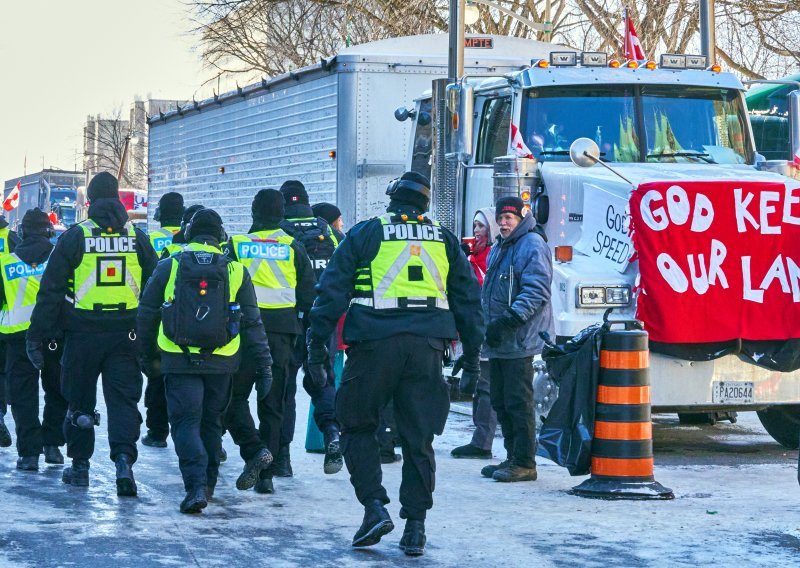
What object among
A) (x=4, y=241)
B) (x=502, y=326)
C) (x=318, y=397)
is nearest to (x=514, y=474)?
(x=502, y=326)

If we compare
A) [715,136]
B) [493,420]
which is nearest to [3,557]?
[493,420]

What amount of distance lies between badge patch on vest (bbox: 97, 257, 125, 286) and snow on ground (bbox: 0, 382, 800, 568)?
1.31m

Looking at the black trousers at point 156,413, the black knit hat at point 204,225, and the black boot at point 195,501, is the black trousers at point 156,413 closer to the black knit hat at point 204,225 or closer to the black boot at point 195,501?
the black knit hat at point 204,225

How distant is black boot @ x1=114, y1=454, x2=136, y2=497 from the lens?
9375 millimetres

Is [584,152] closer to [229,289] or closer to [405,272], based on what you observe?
[229,289]

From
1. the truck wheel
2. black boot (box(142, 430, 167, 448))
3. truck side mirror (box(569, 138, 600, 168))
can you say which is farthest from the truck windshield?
black boot (box(142, 430, 167, 448))

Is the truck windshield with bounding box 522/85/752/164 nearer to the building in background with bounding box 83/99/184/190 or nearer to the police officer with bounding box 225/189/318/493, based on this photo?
the police officer with bounding box 225/189/318/493

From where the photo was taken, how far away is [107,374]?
9664mm

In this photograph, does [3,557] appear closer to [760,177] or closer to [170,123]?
[760,177]

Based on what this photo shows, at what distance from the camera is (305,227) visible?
1130 centimetres

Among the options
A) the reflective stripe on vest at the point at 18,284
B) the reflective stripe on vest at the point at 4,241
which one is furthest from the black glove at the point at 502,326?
the reflective stripe on vest at the point at 4,241

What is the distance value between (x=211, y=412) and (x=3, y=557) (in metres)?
1.90

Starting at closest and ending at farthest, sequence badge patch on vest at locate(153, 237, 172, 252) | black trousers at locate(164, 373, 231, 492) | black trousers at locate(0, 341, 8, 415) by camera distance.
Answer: black trousers at locate(164, 373, 231, 492)
black trousers at locate(0, 341, 8, 415)
badge patch on vest at locate(153, 237, 172, 252)

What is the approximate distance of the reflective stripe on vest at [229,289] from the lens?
8.88 meters
